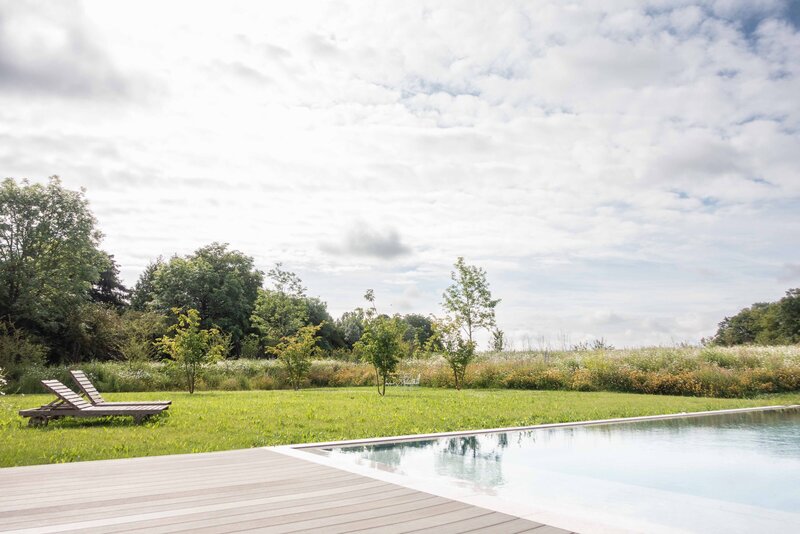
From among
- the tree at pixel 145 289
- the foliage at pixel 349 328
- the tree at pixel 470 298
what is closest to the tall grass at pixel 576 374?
the tree at pixel 470 298

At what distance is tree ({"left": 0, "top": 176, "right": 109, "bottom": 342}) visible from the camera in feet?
84.9

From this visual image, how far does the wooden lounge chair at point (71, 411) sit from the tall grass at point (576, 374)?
26.5ft

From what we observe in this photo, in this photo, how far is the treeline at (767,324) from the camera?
146 ft

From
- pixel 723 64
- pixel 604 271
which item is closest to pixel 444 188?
pixel 604 271

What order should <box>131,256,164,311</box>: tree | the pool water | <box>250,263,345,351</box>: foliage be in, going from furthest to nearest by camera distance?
<box>131,256,164,311</box>: tree
<box>250,263,345,351</box>: foliage
the pool water

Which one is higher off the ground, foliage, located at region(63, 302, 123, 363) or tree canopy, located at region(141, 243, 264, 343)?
tree canopy, located at region(141, 243, 264, 343)

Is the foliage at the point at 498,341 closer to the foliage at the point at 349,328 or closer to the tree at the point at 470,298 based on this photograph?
the tree at the point at 470,298

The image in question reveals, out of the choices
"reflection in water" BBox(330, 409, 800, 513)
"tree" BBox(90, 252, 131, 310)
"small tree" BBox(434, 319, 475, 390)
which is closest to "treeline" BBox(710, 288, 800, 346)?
"small tree" BBox(434, 319, 475, 390)

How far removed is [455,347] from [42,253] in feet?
71.9

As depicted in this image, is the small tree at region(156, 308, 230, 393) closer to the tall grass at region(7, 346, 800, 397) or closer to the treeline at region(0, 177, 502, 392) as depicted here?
the treeline at region(0, 177, 502, 392)

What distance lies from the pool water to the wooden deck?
2.29ft

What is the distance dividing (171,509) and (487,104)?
8825mm

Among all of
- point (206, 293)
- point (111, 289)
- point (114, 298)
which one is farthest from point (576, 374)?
point (111, 289)

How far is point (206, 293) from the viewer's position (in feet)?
127
